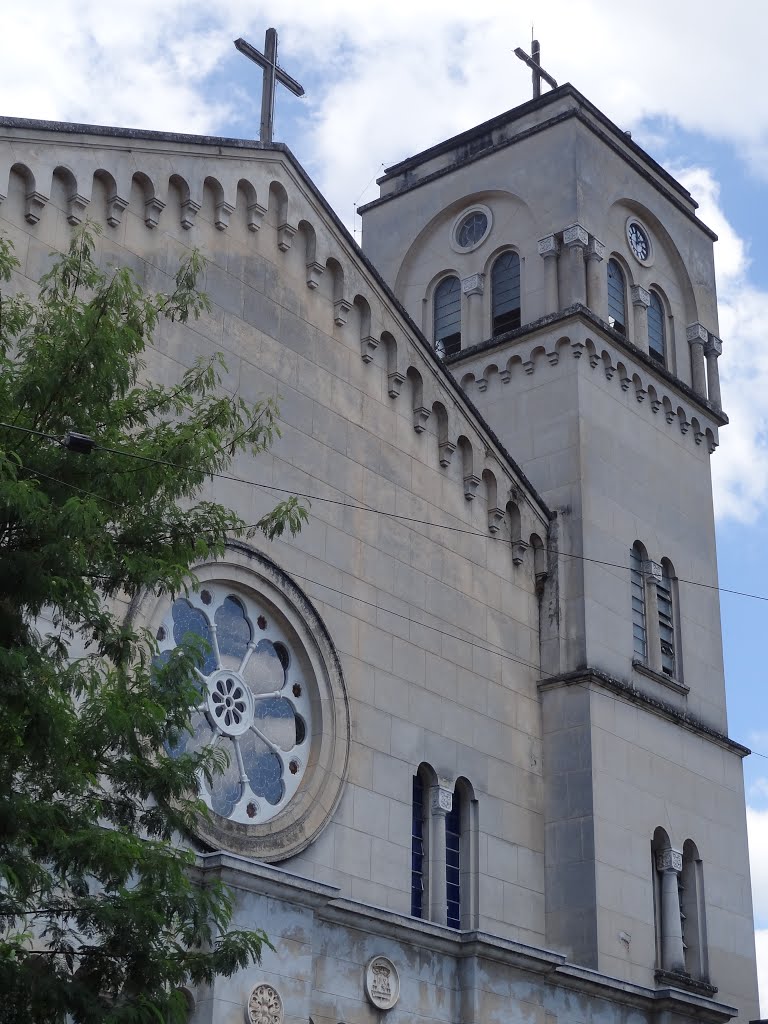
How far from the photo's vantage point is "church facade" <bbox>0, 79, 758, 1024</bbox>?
2053cm

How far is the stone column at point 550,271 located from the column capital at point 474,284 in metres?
1.51

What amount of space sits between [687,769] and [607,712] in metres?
2.22

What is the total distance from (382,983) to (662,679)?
8.70m

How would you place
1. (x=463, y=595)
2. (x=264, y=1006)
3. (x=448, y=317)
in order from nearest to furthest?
1. (x=264, y=1006)
2. (x=463, y=595)
3. (x=448, y=317)

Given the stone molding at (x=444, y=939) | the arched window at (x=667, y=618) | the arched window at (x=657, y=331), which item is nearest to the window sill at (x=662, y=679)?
the arched window at (x=667, y=618)

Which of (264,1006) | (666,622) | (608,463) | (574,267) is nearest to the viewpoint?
(264,1006)

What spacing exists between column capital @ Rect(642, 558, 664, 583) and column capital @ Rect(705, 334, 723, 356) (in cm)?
569

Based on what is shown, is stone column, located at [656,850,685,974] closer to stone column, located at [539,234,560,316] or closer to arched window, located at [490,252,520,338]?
stone column, located at [539,234,560,316]

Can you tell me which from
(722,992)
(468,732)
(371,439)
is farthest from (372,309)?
(722,992)

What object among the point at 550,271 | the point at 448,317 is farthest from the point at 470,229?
the point at 550,271

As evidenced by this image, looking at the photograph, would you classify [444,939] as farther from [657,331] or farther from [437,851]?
[657,331]

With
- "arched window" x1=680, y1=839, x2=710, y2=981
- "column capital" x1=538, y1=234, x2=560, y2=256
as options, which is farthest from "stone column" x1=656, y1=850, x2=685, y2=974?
"column capital" x1=538, y1=234, x2=560, y2=256

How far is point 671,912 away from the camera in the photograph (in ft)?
82.3

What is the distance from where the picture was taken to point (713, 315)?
3209cm
